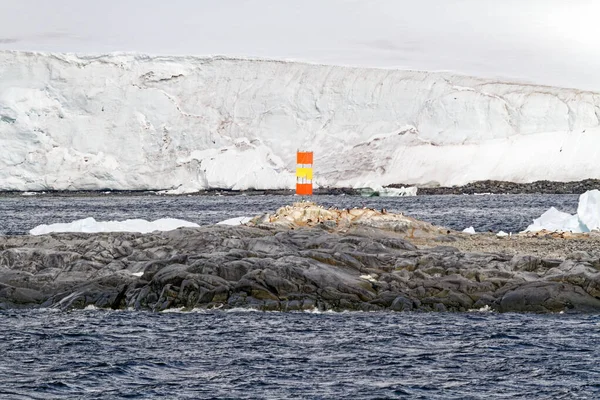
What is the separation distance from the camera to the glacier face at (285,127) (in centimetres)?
6694

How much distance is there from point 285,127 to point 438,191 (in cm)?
1110

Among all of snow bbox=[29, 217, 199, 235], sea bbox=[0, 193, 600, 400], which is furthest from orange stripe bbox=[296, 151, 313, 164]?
sea bbox=[0, 193, 600, 400]

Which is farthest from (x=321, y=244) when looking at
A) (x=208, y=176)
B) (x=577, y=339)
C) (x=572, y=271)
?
(x=208, y=176)

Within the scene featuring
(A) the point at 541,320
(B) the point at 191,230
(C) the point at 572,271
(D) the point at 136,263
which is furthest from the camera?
(B) the point at 191,230

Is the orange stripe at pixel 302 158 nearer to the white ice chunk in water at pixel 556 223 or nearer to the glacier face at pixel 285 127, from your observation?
the white ice chunk in water at pixel 556 223

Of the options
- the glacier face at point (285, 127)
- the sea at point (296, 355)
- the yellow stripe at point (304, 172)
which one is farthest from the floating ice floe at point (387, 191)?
the sea at point (296, 355)

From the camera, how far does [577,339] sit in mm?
13328

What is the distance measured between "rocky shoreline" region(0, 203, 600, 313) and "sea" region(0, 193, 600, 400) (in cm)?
43

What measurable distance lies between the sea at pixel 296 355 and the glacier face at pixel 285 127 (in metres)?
51.1

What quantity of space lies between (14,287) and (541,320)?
8.90m

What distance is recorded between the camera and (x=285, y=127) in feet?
227

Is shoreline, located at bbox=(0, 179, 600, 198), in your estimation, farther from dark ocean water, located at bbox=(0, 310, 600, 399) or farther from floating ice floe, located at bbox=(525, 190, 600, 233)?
dark ocean water, located at bbox=(0, 310, 600, 399)

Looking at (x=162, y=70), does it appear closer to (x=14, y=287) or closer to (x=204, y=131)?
(x=204, y=131)

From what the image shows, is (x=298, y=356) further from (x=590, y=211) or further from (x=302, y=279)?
(x=590, y=211)
